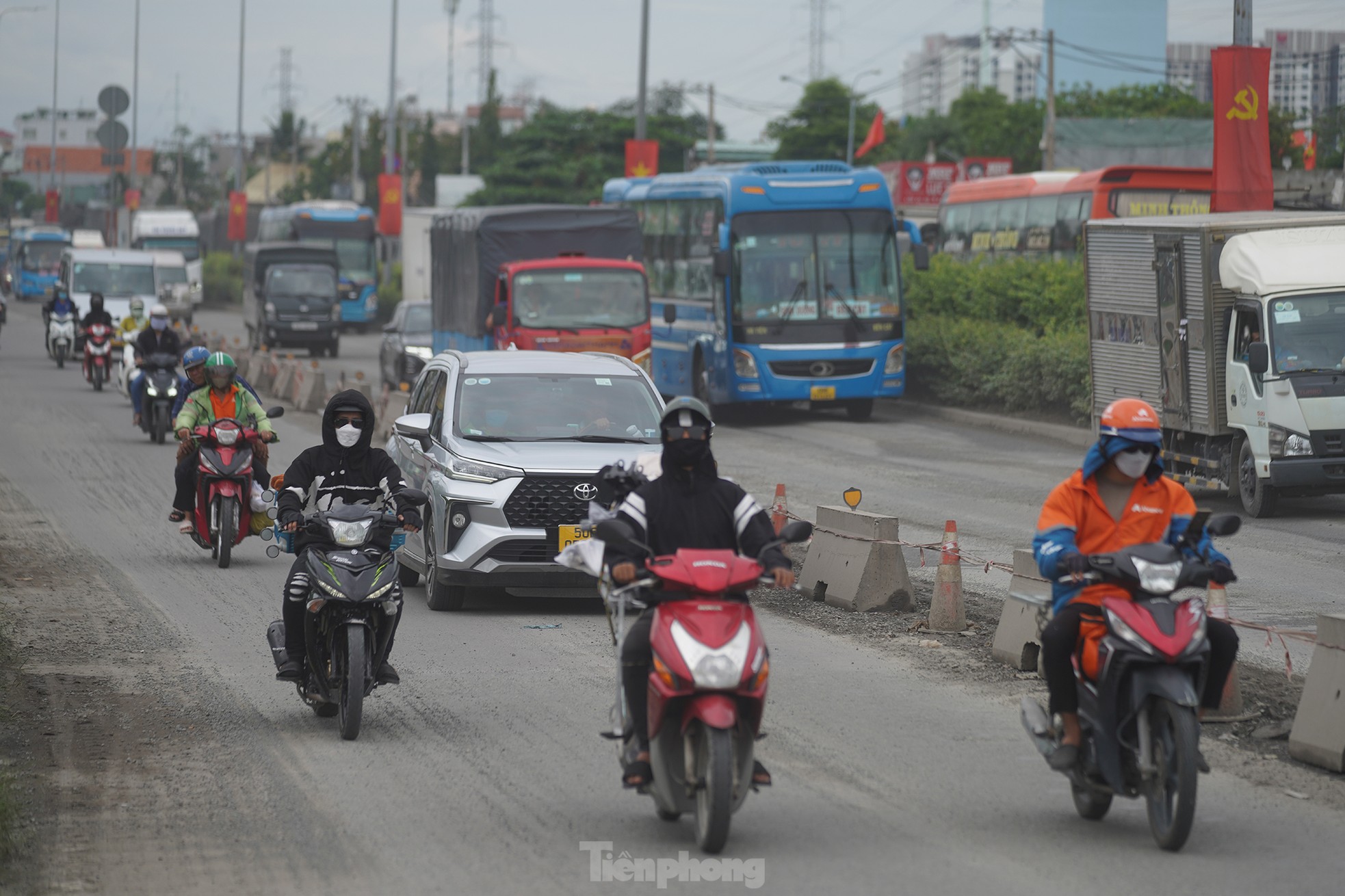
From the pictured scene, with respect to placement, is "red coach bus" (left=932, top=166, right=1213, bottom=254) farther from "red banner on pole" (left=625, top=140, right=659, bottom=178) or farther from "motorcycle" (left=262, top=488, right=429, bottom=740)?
"motorcycle" (left=262, top=488, right=429, bottom=740)

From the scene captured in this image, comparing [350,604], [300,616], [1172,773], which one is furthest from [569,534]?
[1172,773]

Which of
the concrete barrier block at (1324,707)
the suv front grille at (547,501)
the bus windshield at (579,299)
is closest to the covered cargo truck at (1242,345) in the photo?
the suv front grille at (547,501)

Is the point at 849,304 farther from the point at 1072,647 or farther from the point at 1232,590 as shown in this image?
the point at 1072,647

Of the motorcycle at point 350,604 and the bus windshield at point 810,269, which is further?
the bus windshield at point 810,269

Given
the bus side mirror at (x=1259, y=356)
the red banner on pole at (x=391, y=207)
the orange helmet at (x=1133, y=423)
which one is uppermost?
the red banner on pole at (x=391, y=207)

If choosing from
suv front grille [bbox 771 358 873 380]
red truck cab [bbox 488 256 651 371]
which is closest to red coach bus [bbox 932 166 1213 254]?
suv front grille [bbox 771 358 873 380]

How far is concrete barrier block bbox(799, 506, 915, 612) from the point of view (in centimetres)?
1198

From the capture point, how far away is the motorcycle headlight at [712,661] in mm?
5992

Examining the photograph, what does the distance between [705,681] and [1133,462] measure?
1780 mm

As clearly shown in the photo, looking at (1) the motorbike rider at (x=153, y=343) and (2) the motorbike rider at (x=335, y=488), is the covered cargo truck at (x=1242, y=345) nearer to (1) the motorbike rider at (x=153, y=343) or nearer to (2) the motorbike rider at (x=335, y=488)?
(2) the motorbike rider at (x=335, y=488)

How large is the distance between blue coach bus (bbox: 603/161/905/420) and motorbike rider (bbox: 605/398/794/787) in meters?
20.5

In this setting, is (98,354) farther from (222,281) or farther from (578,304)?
(222,281)

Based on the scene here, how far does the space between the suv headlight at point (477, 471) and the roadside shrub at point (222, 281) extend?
73.1 metres

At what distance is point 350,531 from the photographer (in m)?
8.23
